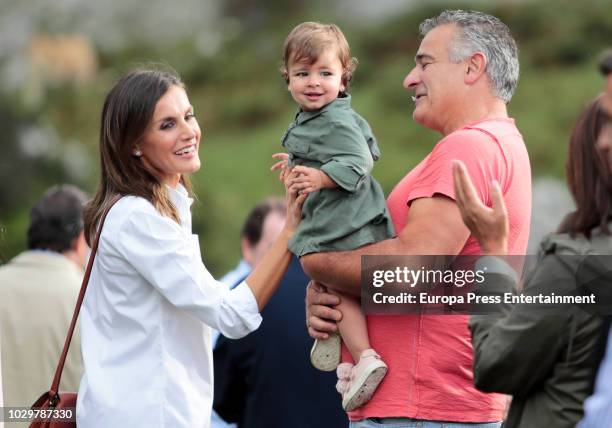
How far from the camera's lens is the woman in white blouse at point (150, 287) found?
337cm

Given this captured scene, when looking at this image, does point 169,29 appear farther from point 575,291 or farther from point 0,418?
point 575,291

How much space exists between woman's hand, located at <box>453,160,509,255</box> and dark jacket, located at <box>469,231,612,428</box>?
0.53 feet

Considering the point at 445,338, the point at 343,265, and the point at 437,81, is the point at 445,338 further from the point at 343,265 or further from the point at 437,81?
the point at 437,81

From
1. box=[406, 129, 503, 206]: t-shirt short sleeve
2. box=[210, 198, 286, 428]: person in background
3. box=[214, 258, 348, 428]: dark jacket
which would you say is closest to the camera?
box=[406, 129, 503, 206]: t-shirt short sleeve

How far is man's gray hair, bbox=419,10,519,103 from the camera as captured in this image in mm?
3562

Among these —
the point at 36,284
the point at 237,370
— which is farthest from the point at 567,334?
the point at 36,284

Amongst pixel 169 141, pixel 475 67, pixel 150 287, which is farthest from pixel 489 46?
pixel 150 287

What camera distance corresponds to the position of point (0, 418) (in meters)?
3.88

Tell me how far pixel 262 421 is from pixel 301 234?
5.25ft

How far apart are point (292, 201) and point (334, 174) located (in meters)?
0.23

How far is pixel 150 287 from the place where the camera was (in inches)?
136

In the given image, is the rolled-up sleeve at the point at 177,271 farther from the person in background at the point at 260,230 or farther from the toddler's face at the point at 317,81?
the person in background at the point at 260,230

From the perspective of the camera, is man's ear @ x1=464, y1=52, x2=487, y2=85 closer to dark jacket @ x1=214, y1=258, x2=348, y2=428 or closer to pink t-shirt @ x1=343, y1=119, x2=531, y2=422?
pink t-shirt @ x1=343, y1=119, x2=531, y2=422
